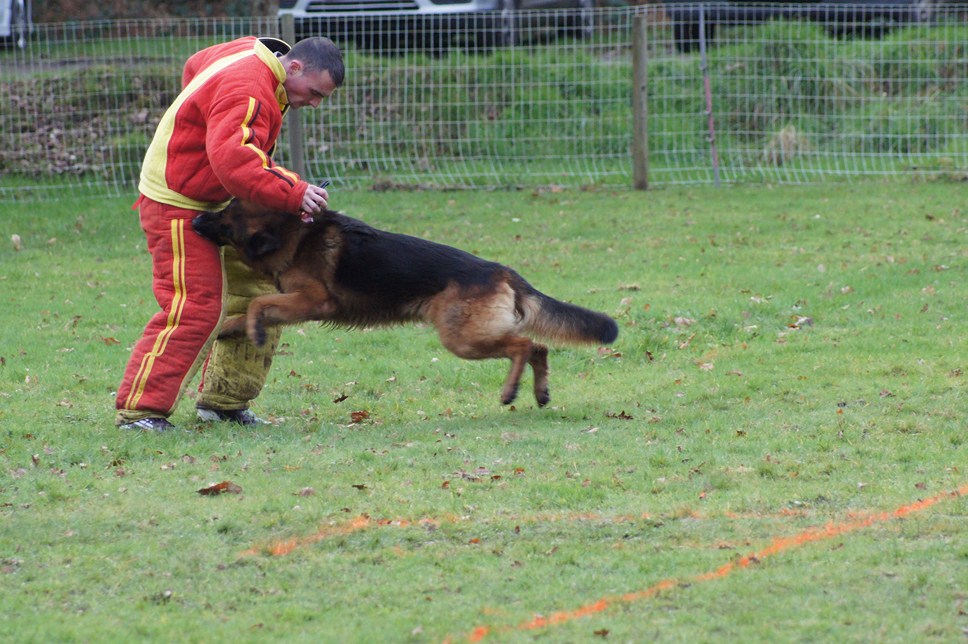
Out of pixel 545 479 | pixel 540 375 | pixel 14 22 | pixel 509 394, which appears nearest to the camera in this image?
pixel 545 479

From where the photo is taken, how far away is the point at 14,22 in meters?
16.8

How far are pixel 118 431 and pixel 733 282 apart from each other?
513cm

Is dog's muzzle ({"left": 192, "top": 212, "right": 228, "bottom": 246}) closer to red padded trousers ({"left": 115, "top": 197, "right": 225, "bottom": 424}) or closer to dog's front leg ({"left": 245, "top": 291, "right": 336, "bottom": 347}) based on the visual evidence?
red padded trousers ({"left": 115, "top": 197, "right": 225, "bottom": 424})

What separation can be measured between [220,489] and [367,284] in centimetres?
147

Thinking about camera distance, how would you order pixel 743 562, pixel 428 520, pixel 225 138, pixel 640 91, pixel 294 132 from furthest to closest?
pixel 640 91 < pixel 294 132 < pixel 225 138 < pixel 428 520 < pixel 743 562

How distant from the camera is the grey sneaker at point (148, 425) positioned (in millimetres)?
5770

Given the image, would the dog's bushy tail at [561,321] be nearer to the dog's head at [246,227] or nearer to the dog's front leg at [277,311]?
the dog's front leg at [277,311]

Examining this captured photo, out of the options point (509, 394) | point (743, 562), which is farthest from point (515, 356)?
point (743, 562)

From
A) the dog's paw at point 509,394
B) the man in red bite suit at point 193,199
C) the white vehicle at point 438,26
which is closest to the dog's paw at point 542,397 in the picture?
the dog's paw at point 509,394

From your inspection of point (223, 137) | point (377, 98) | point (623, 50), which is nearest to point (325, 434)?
point (223, 137)

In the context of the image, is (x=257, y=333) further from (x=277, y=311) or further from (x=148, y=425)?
(x=148, y=425)

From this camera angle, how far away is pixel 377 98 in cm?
1364

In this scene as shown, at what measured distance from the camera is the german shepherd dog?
5875mm

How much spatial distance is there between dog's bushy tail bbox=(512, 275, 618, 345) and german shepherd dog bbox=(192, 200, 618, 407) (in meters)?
0.13
